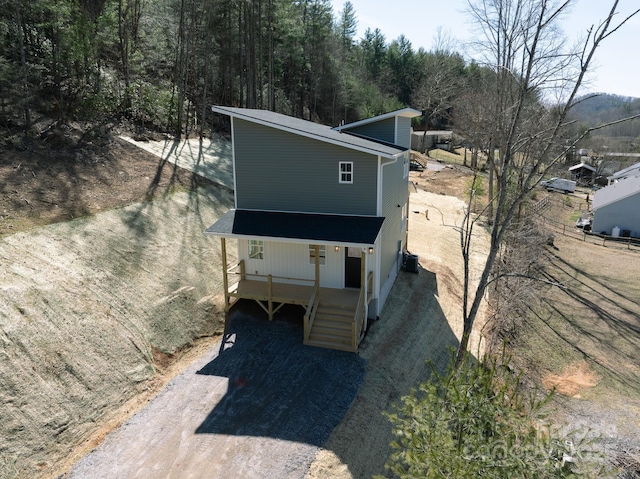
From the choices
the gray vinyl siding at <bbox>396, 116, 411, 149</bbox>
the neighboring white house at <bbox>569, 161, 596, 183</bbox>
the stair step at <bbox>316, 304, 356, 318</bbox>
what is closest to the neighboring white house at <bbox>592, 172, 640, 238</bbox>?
the gray vinyl siding at <bbox>396, 116, 411, 149</bbox>

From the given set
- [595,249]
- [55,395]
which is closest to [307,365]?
[55,395]

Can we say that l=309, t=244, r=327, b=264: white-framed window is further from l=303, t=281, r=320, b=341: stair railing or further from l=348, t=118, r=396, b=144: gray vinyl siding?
l=348, t=118, r=396, b=144: gray vinyl siding

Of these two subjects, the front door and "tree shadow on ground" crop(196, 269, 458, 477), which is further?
the front door

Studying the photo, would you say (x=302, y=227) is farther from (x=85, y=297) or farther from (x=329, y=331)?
(x=85, y=297)

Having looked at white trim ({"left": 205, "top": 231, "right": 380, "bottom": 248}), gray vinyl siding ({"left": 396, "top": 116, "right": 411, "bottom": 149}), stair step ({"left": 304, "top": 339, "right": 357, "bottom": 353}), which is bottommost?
stair step ({"left": 304, "top": 339, "right": 357, "bottom": 353})

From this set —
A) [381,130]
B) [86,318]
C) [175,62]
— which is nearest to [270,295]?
Result: [86,318]

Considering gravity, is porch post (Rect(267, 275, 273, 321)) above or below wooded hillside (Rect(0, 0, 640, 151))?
below

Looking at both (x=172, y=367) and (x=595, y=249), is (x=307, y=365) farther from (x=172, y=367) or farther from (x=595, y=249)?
(x=595, y=249)
